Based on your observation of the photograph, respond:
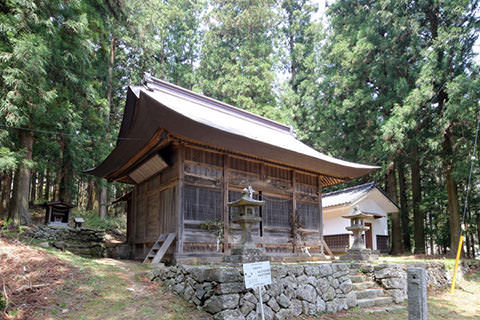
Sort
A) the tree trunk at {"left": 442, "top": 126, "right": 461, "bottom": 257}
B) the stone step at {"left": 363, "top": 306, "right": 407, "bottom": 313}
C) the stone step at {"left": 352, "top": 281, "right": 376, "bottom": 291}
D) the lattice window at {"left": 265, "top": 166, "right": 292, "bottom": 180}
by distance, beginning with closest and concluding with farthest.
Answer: the stone step at {"left": 363, "top": 306, "right": 407, "bottom": 313} < the stone step at {"left": 352, "top": 281, "right": 376, "bottom": 291} < the lattice window at {"left": 265, "top": 166, "right": 292, "bottom": 180} < the tree trunk at {"left": 442, "top": 126, "right": 461, "bottom": 257}

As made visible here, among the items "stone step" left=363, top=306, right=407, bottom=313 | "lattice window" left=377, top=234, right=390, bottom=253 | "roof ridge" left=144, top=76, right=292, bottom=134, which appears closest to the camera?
"stone step" left=363, top=306, right=407, bottom=313

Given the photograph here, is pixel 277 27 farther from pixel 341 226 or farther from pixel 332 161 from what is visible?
pixel 332 161

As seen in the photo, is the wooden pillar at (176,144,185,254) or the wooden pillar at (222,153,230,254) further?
the wooden pillar at (222,153,230,254)

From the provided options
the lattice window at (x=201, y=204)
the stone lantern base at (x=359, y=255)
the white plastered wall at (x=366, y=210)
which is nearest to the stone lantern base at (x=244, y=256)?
the lattice window at (x=201, y=204)

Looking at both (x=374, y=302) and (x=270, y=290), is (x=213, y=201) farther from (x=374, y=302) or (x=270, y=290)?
(x=374, y=302)

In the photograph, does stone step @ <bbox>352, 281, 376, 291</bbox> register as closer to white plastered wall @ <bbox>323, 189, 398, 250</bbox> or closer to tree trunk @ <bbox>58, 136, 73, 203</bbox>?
white plastered wall @ <bbox>323, 189, 398, 250</bbox>

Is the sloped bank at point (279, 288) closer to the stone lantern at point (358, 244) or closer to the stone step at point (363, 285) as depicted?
the stone step at point (363, 285)

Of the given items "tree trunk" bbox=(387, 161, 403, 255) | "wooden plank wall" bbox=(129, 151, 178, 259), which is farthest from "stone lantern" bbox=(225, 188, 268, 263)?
"tree trunk" bbox=(387, 161, 403, 255)

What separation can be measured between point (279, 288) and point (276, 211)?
482 cm

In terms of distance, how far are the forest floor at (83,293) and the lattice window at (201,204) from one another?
183 centimetres

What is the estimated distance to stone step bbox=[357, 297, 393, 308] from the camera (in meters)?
7.78

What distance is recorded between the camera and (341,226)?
17969 mm

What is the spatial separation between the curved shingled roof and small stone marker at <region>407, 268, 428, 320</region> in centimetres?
488

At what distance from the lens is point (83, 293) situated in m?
5.94
